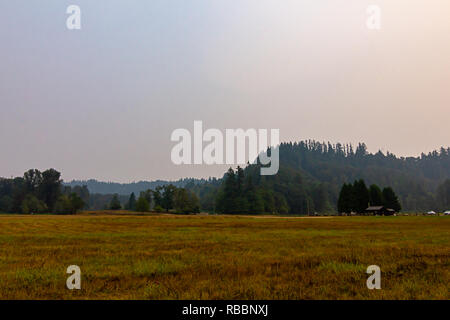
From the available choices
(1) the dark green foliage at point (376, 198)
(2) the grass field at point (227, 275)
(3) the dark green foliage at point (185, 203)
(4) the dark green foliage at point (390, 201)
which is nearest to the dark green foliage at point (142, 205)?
(3) the dark green foliage at point (185, 203)

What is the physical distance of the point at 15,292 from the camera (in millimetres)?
9734

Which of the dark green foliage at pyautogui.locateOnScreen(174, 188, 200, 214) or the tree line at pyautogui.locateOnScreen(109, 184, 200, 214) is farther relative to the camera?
Answer: the tree line at pyautogui.locateOnScreen(109, 184, 200, 214)

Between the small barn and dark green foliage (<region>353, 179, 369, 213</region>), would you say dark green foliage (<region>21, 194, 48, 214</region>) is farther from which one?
the small barn

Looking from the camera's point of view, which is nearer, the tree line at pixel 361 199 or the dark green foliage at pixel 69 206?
the tree line at pixel 361 199

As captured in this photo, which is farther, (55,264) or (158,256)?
(158,256)

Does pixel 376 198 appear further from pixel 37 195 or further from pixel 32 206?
pixel 37 195

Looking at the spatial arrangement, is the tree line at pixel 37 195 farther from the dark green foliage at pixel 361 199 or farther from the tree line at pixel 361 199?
the dark green foliage at pixel 361 199

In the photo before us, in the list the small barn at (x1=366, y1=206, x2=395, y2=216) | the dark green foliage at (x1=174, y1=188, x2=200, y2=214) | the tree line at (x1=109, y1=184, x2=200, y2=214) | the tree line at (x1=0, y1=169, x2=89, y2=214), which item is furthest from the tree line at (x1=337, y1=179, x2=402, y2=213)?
the tree line at (x1=0, y1=169, x2=89, y2=214)

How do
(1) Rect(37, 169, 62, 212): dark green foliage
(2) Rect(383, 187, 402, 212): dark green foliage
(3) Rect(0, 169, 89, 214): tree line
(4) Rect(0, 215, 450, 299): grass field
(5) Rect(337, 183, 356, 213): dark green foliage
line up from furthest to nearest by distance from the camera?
(1) Rect(37, 169, 62, 212): dark green foliage < (3) Rect(0, 169, 89, 214): tree line < (2) Rect(383, 187, 402, 212): dark green foliage < (5) Rect(337, 183, 356, 213): dark green foliage < (4) Rect(0, 215, 450, 299): grass field

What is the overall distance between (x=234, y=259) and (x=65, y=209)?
154329 mm

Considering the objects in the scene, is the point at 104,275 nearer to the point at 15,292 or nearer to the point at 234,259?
the point at 15,292

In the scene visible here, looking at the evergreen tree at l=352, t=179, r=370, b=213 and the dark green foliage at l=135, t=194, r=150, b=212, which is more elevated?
the evergreen tree at l=352, t=179, r=370, b=213

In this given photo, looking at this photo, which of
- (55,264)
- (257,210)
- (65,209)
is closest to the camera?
(55,264)
